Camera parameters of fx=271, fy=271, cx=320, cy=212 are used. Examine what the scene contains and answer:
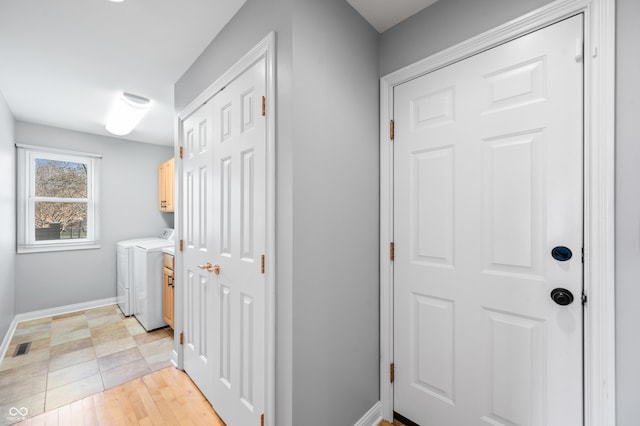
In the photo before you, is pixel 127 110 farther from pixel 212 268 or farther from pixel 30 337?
pixel 30 337

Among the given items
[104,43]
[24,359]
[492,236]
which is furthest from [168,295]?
[492,236]

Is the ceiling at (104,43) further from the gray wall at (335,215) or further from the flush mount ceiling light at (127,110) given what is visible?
the gray wall at (335,215)

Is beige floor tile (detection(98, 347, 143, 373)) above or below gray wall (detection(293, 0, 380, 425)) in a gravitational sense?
below

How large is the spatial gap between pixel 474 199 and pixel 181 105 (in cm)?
229

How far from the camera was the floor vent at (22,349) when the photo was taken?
2.52m

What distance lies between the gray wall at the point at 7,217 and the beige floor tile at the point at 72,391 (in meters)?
1.20

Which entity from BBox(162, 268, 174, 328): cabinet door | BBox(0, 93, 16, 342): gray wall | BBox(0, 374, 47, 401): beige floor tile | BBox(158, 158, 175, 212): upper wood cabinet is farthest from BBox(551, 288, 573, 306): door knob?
Result: BBox(0, 93, 16, 342): gray wall

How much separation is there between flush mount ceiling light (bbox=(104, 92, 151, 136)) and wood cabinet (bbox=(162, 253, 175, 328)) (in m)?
1.49

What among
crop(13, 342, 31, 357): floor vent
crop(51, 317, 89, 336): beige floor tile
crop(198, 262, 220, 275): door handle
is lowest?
crop(51, 317, 89, 336): beige floor tile

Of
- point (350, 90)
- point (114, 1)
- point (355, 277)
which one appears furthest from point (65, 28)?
point (355, 277)

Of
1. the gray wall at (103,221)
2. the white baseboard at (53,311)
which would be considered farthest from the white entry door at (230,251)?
the gray wall at (103,221)

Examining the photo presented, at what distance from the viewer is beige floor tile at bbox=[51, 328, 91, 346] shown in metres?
2.76

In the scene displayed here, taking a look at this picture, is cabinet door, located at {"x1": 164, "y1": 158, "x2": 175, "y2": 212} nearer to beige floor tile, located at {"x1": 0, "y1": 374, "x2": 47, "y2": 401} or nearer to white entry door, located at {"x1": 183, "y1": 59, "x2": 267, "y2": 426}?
white entry door, located at {"x1": 183, "y1": 59, "x2": 267, "y2": 426}

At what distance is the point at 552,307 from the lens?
A: 3.82 feet
